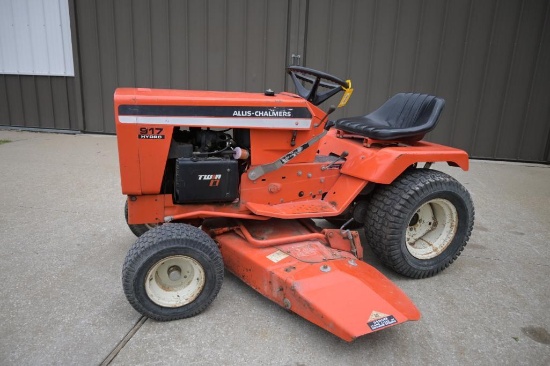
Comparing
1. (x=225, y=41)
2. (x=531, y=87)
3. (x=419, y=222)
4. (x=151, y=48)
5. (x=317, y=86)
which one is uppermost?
(x=225, y=41)

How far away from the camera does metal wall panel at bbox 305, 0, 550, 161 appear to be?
5.71 m

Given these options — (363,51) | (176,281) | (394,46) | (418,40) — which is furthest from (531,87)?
(176,281)

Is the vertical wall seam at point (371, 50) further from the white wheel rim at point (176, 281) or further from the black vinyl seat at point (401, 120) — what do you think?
the white wheel rim at point (176, 281)

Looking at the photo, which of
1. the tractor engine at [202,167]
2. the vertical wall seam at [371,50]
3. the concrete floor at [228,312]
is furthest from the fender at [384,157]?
the vertical wall seam at [371,50]

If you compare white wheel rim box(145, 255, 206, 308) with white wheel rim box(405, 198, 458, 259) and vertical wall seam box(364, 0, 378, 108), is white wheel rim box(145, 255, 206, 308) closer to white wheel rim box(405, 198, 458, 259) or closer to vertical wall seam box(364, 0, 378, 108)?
white wheel rim box(405, 198, 458, 259)

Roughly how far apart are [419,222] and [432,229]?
10 centimetres

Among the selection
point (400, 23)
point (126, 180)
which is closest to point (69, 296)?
point (126, 180)

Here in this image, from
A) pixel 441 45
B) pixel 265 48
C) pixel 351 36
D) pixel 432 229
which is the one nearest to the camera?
pixel 432 229

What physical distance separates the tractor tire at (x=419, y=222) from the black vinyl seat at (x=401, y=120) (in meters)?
0.28

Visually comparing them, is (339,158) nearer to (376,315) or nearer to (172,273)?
(376,315)

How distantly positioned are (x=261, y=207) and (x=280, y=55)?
4156 mm

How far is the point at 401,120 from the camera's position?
10.1 ft

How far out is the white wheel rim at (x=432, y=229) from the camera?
2809mm

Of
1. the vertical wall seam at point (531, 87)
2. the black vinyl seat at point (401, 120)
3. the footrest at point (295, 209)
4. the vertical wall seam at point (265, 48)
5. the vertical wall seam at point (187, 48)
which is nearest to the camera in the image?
the footrest at point (295, 209)
